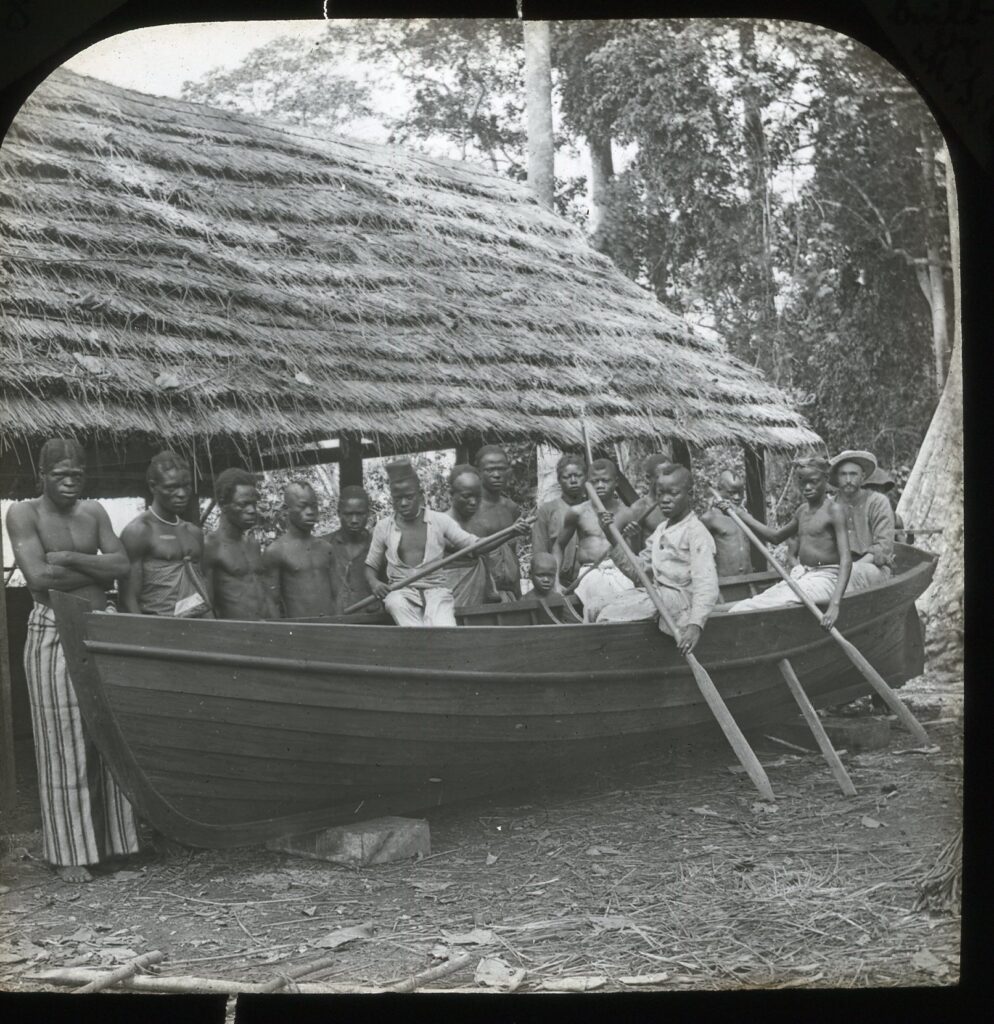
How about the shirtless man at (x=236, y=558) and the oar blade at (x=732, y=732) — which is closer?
the shirtless man at (x=236, y=558)

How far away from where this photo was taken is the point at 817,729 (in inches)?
193

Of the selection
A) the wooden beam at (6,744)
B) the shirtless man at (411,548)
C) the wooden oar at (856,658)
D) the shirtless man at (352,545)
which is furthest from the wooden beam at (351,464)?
the wooden oar at (856,658)

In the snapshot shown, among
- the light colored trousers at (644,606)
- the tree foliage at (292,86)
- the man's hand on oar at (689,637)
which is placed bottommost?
the man's hand on oar at (689,637)

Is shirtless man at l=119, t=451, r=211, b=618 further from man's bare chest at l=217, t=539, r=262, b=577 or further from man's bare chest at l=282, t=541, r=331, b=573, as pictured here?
man's bare chest at l=282, t=541, r=331, b=573

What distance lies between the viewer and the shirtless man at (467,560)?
475 centimetres

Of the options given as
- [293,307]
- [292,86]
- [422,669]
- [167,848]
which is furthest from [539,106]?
[167,848]

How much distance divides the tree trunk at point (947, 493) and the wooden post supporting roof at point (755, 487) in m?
0.58

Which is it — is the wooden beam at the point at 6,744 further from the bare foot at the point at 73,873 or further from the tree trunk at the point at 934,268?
the tree trunk at the point at 934,268

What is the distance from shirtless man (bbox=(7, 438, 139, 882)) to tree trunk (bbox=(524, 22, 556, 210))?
2254 mm

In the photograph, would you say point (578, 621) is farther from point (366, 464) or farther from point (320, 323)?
point (320, 323)

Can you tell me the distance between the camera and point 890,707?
16.4 ft

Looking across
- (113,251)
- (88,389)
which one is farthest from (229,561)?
(113,251)

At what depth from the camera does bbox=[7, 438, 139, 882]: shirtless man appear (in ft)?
14.4

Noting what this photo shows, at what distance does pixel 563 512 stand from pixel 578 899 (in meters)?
1.51
